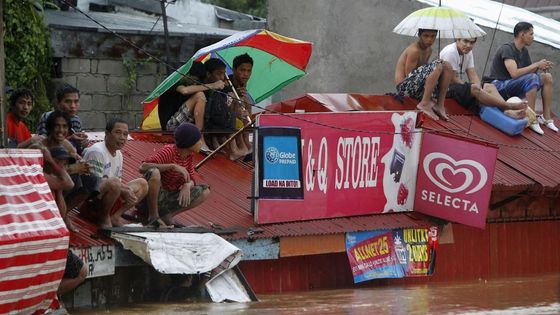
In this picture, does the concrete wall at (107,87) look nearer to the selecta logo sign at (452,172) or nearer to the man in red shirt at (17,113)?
the selecta logo sign at (452,172)

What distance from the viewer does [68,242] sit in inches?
458

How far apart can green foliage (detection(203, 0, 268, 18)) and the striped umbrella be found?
12.8 meters

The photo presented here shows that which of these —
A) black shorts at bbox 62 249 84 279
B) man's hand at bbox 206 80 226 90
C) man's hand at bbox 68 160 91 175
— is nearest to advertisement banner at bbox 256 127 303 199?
man's hand at bbox 206 80 226 90

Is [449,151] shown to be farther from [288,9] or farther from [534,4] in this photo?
[534,4]

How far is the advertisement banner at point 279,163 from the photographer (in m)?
14.7

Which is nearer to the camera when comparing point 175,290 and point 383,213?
point 175,290

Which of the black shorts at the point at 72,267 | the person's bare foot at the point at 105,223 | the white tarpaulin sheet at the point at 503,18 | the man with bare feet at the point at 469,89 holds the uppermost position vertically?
the white tarpaulin sheet at the point at 503,18

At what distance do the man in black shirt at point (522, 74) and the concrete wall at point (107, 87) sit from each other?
5268 mm

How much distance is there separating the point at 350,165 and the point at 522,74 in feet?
17.3

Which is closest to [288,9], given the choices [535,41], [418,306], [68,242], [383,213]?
[535,41]

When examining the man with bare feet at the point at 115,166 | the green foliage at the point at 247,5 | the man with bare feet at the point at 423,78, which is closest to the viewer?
the man with bare feet at the point at 115,166

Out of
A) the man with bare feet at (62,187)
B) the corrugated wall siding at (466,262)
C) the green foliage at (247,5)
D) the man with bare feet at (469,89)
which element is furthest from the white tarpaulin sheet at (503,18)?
the man with bare feet at (62,187)

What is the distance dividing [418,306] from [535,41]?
10.7 m

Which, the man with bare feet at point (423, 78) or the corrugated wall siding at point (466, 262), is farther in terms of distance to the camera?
the man with bare feet at point (423, 78)
